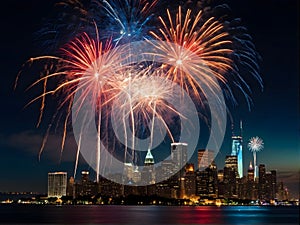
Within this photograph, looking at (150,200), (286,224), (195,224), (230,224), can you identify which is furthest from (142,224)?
(150,200)

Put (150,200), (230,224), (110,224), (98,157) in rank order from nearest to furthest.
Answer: (98,157), (110,224), (230,224), (150,200)

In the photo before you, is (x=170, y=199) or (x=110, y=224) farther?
(x=170, y=199)

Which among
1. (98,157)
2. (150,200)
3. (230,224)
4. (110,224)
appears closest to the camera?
(98,157)

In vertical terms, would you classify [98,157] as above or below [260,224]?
above

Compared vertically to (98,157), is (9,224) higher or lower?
lower

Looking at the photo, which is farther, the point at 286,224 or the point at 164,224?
the point at 286,224

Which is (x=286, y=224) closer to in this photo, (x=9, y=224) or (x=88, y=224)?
(x=88, y=224)

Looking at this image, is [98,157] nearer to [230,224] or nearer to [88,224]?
[88,224]

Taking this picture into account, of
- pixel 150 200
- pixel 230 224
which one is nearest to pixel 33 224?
pixel 230 224

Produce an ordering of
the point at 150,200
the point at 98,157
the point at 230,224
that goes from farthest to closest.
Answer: the point at 150,200 → the point at 230,224 → the point at 98,157
